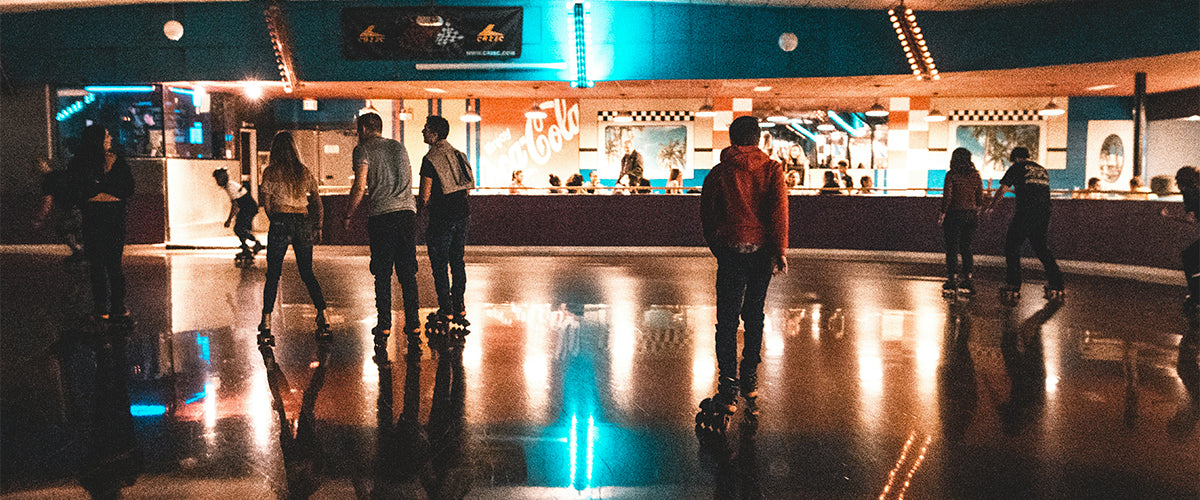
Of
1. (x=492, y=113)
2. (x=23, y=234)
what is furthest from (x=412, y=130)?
(x=23, y=234)

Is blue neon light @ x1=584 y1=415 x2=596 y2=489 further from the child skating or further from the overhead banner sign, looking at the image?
the overhead banner sign

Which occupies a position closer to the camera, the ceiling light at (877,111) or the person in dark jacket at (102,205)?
the person in dark jacket at (102,205)

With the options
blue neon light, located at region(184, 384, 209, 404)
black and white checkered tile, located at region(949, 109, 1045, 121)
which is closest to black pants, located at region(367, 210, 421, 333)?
blue neon light, located at region(184, 384, 209, 404)

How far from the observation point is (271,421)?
144 inches

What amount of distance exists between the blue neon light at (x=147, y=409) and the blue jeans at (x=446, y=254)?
2006 millimetres

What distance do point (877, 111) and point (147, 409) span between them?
557 inches

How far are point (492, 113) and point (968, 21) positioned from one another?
Answer: 855 cm

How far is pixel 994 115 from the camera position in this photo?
15.7 m

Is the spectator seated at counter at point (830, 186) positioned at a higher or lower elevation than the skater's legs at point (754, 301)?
higher

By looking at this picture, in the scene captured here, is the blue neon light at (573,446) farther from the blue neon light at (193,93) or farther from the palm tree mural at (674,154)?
the blue neon light at (193,93)

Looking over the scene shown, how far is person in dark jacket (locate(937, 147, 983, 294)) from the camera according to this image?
801 centimetres

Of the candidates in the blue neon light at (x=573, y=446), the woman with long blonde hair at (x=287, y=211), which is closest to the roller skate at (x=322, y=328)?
the woman with long blonde hair at (x=287, y=211)

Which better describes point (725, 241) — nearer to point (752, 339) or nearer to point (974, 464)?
point (752, 339)

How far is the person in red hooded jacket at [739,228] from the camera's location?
3.63 m
